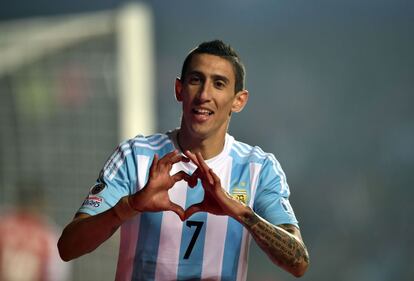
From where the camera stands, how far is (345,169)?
10195mm

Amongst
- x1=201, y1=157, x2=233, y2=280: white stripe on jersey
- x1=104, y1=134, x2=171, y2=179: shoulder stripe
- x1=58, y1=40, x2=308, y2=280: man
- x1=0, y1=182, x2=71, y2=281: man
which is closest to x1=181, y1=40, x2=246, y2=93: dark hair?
x1=58, y1=40, x2=308, y2=280: man

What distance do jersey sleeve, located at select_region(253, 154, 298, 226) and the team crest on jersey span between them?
1.7 inches

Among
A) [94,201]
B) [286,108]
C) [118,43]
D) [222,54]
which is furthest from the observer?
[286,108]

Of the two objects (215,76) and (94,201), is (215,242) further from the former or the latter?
(215,76)

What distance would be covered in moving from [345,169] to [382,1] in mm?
2230

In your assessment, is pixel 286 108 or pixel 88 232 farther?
pixel 286 108

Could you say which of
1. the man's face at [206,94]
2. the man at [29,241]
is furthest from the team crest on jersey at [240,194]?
the man at [29,241]

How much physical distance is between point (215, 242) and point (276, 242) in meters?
0.34

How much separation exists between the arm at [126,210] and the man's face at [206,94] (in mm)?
301

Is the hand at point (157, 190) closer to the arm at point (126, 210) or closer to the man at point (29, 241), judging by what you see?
the arm at point (126, 210)

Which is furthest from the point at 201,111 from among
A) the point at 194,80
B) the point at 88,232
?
the point at 88,232

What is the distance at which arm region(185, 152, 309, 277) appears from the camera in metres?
2.85

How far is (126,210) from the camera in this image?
2883 millimetres

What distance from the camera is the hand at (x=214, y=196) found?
9.34 ft
